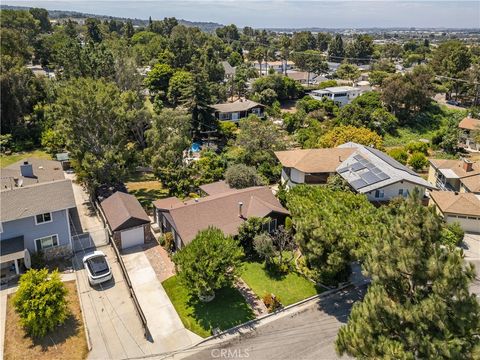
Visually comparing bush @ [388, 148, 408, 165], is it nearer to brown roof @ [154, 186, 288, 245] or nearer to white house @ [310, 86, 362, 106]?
brown roof @ [154, 186, 288, 245]

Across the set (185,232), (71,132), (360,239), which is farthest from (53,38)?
(360,239)

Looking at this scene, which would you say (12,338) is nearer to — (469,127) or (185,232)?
(185,232)

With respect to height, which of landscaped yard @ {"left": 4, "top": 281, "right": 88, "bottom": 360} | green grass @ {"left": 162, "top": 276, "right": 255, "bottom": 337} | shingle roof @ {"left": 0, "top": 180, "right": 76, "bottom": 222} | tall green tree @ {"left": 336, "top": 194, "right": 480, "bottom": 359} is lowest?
green grass @ {"left": 162, "top": 276, "right": 255, "bottom": 337}

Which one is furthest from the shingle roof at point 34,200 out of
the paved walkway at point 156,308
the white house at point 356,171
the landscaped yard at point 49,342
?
the white house at point 356,171

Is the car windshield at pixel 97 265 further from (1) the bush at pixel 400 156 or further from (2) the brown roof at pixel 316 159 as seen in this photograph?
(1) the bush at pixel 400 156

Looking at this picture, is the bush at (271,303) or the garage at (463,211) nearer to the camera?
the bush at (271,303)

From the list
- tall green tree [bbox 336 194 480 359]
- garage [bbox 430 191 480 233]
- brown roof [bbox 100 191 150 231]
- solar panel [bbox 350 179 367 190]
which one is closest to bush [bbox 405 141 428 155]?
garage [bbox 430 191 480 233]
